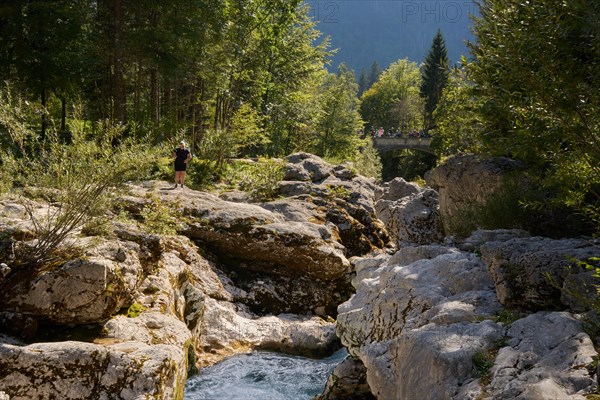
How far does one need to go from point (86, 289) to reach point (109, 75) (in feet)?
58.4

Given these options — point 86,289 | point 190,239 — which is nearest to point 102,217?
point 86,289

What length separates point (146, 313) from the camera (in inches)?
328

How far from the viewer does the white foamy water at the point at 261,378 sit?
948 centimetres

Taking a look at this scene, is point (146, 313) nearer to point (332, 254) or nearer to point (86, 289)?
point (86, 289)

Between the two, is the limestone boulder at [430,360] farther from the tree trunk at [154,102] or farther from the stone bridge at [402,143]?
the stone bridge at [402,143]

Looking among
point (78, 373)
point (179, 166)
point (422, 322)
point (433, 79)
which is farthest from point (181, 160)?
point (433, 79)

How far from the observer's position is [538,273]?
21.7ft

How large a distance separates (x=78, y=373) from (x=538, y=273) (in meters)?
6.35

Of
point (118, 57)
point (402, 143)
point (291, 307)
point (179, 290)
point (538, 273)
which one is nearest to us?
point (538, 273)

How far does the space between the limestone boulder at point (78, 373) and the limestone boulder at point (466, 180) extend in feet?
30.9

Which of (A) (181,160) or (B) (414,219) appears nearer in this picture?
(A) (181,160)

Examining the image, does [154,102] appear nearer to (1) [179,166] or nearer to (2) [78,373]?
(1) [179,166]

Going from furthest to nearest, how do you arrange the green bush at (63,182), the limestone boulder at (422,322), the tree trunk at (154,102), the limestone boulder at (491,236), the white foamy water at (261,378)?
the tree trunk at (154,102) → the white foamy water at (261,378) → the limestone boulder at (491,236) → the green bush at (63,182) → the limestone boulder at (422,322)

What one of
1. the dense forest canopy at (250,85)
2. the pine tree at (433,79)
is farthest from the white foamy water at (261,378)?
the pine tree at (433,79)
